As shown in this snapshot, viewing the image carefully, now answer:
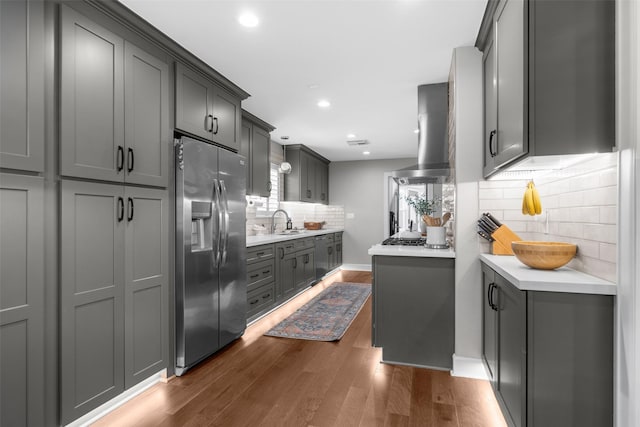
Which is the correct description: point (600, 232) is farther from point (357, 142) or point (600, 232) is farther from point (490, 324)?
point (357, 142)

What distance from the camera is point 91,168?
6.39 feet

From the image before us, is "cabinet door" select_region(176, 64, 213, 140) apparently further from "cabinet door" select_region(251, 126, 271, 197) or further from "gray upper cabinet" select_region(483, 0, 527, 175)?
"gray upper cabinet" select_region(483, 0, 527, 175)

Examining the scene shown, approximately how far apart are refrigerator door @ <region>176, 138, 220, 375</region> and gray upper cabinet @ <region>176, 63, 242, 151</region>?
196 mm

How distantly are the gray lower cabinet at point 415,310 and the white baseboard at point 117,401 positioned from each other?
164cm

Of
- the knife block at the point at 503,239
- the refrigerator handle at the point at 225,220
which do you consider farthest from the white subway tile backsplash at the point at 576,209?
the refrigerator handle at the point at 225,220

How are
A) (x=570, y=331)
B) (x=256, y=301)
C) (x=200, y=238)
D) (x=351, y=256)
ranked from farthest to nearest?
(x=351, y=256) → (x=256, y=301) → (x=200, y=238) → (x=570, y=331)

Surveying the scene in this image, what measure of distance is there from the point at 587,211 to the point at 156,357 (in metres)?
2.75

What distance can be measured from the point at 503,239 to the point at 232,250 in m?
2.21

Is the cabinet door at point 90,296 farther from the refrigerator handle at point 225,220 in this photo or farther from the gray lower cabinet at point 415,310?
the gray lower cabinet at point 415,310

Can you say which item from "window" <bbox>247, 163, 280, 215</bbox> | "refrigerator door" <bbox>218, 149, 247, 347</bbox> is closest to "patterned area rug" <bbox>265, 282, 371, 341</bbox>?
"refrigerator door" <bbox>218, 149, 247, 347</bbox>

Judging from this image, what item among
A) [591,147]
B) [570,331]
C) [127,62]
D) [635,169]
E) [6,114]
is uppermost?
[127,62]

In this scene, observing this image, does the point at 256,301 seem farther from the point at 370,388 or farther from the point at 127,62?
the point at 127,62

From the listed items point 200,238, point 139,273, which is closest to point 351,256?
point 200,238

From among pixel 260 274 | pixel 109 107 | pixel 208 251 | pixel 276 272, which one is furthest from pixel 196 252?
pixel 276 272
